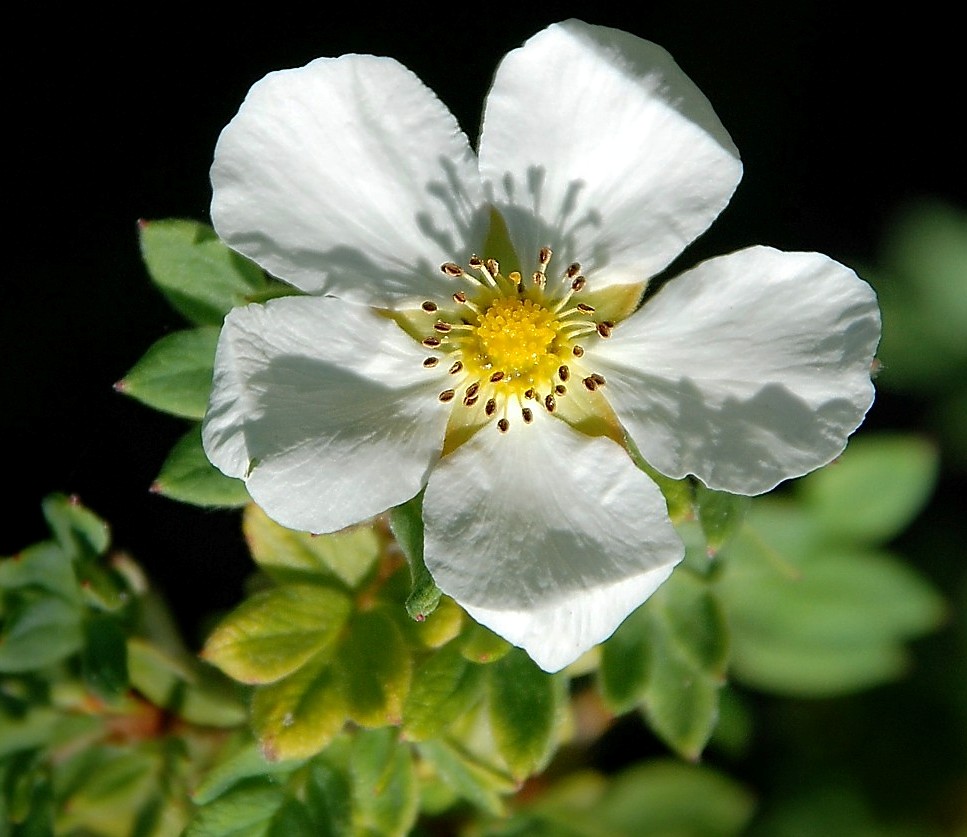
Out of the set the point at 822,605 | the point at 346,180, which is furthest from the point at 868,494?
the point at 346,180

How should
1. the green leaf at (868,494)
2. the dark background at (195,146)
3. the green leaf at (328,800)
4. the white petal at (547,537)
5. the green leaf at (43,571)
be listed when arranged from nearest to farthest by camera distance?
the white petal at (547,537) → the green leaf at (328,800) → the green leaf at (43,571) → the dark background at (195,146) → the green leaf at (868,494)

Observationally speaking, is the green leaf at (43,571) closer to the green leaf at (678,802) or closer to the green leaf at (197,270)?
the green leaf at (197,270)

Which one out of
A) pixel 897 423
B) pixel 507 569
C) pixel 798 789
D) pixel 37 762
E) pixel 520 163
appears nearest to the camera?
pixel 507 569

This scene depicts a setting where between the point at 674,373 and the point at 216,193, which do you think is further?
the point at 674,373

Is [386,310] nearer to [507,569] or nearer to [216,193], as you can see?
[216,193]

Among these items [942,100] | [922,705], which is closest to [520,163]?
[942,100]

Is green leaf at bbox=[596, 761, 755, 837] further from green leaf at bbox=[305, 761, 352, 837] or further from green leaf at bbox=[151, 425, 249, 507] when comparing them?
green leaf at bbox=[151, 425, 249, 507]

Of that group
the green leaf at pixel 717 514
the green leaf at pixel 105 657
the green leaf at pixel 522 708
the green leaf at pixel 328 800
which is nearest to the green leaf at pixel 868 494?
the green leaf at pixel 717 514
